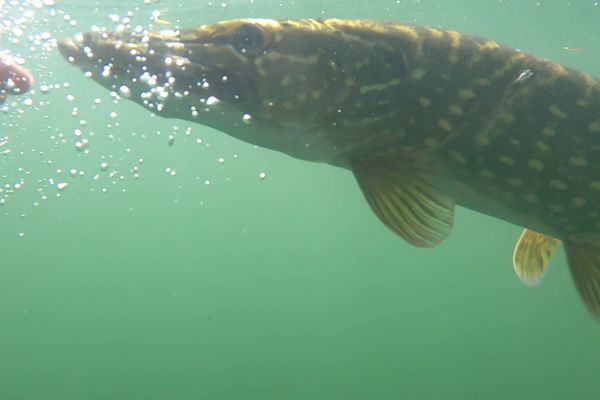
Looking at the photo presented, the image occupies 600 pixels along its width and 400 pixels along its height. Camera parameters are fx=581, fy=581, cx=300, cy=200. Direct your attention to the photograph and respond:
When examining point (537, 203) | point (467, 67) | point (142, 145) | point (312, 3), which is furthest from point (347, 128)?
point (142, 145)

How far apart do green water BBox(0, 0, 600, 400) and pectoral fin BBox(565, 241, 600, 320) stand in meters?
0.31

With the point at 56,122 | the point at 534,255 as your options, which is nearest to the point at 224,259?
the point at 56,122

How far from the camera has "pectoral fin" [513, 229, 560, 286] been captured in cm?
289

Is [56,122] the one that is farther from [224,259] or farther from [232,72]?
[224,259]

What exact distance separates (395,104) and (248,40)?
64cm

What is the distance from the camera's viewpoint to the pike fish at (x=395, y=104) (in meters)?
2.25

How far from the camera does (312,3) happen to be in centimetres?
1013

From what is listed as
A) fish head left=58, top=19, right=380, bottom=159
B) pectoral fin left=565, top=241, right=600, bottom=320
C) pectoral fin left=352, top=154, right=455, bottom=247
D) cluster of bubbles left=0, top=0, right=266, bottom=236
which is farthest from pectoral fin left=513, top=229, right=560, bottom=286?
cluster of bubbles left=0, top=0, right=266, bottom=236

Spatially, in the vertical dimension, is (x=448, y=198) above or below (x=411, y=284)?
above

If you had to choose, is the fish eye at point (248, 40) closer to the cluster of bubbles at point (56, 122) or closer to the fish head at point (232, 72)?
the fish head at point (232, 72)

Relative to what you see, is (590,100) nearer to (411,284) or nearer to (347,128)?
(347,128)

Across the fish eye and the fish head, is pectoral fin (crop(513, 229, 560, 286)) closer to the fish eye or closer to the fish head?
the fish head

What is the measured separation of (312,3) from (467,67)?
830cm

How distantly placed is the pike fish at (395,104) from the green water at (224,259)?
0.90 m
